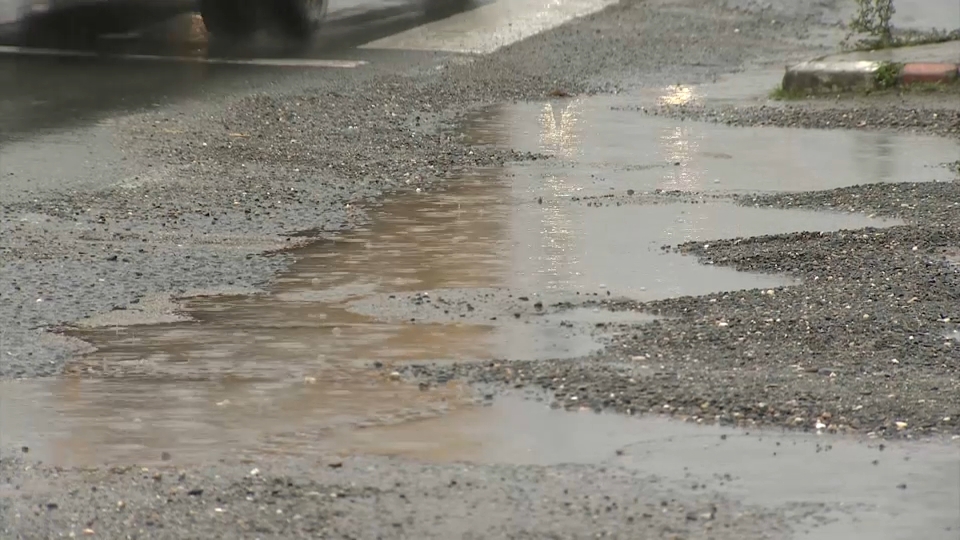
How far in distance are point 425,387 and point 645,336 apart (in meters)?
1.04

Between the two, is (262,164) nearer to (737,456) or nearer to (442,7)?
(737,456)

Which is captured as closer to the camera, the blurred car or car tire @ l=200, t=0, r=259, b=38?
the blurred car

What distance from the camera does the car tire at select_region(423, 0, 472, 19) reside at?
22.0 m

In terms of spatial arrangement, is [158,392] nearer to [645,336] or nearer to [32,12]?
[645,336]

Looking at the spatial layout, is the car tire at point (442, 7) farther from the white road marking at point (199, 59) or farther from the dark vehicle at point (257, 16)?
the white road marking at point (199, 59)

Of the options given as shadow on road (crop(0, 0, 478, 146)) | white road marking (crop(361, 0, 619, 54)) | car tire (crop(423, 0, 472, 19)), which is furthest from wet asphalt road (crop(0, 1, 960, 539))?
car tire (crop(423, 0, 472, 19))

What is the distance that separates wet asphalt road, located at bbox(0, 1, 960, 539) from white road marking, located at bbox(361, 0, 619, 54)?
428 cm

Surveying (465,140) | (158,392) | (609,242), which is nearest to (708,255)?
(609,242)

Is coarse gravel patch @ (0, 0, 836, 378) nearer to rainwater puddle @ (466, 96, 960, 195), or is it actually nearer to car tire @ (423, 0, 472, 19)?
rainwater puddle @ (466, 96, 960, 195)

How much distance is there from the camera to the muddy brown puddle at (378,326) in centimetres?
594

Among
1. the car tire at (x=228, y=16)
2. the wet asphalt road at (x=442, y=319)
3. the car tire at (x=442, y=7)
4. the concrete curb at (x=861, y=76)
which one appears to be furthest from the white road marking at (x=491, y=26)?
the wet asphalt road at (x=442, y=319)

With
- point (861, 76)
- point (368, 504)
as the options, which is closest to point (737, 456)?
point (368, 504)

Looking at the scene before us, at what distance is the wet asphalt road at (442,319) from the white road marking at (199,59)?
88.4 inches

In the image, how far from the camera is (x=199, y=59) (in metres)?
17.1
